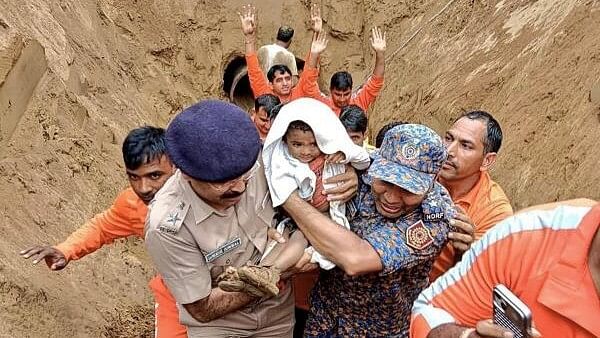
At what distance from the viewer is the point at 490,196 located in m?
3.18

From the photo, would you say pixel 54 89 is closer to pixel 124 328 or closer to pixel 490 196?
pixel 124 328

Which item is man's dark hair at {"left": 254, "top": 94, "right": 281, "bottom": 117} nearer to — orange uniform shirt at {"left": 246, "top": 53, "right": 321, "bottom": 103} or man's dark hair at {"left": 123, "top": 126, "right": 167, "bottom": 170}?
orange uniform shirt at {"left": 246, "top": 53, "right": 321, "bottom": 103}

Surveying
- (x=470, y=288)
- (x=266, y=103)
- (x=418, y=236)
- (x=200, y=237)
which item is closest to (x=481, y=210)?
(x=418, y=236)

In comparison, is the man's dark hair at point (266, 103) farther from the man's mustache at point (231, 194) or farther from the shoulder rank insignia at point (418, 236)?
the man's mustache at point (231, 194)

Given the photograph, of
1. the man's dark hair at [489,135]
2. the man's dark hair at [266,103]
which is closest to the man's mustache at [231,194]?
the man's dark hair at [489,135]

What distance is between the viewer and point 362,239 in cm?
259

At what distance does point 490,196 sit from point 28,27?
150 inches

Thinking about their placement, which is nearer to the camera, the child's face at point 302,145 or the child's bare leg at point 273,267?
the child's bare leg at point 273,267

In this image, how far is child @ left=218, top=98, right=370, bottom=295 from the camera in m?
2.61

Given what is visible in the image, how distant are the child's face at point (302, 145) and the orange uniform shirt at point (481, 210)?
0.71m

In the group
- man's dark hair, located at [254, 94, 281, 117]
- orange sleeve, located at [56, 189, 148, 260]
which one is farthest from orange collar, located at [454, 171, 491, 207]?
man's dark hair, located at [254, 94, 281, 117]

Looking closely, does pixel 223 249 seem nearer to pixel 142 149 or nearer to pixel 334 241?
pixel 334 241

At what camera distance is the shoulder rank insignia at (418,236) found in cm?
255

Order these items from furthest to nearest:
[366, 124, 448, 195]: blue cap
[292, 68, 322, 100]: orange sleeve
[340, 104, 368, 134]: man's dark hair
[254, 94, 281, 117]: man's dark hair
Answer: [292, 68, 322, 100]: orange sleeve → [254, 94, 281, 117]: man's dark hair → [340, 104, 368, 134]: man's dark hair → [366, 124, 448, 195]: blue cap
